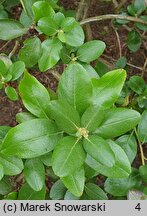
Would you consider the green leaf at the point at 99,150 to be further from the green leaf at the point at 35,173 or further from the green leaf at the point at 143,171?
the green leaf at the point at 143,171

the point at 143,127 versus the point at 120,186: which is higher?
the point at 143,127

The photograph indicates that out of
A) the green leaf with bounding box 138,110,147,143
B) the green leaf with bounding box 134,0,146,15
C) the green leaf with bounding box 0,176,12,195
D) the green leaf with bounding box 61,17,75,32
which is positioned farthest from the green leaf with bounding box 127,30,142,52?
the green leaf with bounding box 0,176,12,195

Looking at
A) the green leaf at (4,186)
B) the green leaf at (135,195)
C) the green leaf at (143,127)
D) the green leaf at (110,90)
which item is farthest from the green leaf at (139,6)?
the green leaf at (4,186)

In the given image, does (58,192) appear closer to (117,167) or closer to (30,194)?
(30,194)

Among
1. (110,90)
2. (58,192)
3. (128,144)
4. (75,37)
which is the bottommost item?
(58,192)

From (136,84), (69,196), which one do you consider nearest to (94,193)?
(69,196)
